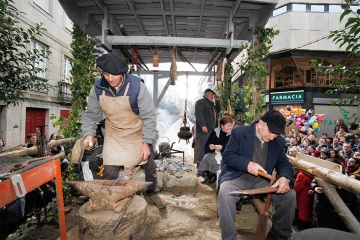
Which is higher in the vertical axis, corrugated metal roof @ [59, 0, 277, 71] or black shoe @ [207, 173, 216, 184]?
corrugated metal roof @ [59, 0, 277, 71]

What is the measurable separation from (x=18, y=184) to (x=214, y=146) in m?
4.07

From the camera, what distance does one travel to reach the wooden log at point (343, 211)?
7.85 ft

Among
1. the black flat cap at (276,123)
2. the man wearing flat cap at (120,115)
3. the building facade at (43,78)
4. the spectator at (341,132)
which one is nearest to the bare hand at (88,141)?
the man wearing flat cap at (120,115)

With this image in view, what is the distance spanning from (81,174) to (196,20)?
4632 mm

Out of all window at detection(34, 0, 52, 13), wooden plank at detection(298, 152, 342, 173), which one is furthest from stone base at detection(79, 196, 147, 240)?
window at detection(34, 0, 52, 13)

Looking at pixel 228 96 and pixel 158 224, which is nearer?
pixel 158 224

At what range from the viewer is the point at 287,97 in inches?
693

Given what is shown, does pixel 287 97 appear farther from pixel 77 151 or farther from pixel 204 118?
pixel 77 151

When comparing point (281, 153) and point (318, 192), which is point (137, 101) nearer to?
point (281, 153)

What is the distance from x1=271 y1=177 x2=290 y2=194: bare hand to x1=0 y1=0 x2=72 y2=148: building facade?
9.67 meters

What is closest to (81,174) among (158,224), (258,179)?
(158,224)

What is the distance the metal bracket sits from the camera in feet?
5.91

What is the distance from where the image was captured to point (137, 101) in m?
3.14

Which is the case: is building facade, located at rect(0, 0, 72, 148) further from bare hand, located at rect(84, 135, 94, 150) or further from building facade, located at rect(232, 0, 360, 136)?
building facade, located at rect(232, 0, 360, 136)
